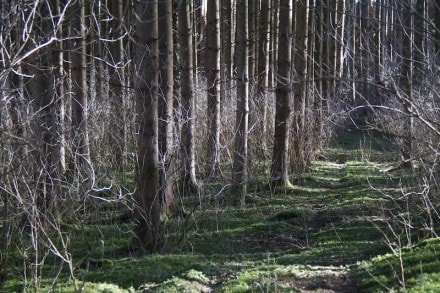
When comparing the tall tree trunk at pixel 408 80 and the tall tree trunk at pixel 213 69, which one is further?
the tall tree trunk at pixel 213 69

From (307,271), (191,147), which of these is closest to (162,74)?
(191,147)

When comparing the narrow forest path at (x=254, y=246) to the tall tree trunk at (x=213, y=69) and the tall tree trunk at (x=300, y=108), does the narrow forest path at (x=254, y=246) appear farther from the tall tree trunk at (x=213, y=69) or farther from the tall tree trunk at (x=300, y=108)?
the tall tree trunk at (x=213, y=69)

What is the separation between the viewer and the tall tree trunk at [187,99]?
11523 millimetres

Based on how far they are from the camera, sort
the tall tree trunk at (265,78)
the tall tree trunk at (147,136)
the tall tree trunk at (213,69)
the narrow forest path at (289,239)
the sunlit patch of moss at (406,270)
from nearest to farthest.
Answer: the sunlit patch of moss at (406,270) < the narrow forest path at (289,239) < the tall tree trunk at (147,136) < the tall tree trunk at (213,69) < the tall tree trunk at (265,78)

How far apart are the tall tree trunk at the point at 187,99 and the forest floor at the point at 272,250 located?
80cm

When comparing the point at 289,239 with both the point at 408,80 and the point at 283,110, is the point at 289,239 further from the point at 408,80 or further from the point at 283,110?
the point at 283,110

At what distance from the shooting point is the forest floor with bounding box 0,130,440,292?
6.27 metres

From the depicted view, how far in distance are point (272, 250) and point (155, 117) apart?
2322 millimetres

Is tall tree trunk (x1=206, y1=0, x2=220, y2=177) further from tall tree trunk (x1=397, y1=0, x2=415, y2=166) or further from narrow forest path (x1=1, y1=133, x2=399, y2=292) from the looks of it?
tall tree trunk (x1=397, y1=0, x2=415, y2=166)

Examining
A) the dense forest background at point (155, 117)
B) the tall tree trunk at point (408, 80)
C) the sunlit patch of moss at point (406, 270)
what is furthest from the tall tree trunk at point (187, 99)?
the sunlit patch of moss at point (406, 270)

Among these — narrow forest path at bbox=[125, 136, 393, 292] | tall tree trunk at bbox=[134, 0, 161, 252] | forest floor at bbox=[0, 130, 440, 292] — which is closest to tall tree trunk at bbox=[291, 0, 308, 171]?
narrow forest path at bbox=[125, 136, 393, 292]

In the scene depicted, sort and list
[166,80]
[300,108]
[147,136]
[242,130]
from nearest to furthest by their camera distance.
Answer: [147,136] → [166,80] → [242,130] → [300,108]

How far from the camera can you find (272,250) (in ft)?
28.4

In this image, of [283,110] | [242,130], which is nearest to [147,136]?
[242,130]
